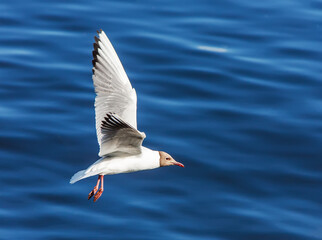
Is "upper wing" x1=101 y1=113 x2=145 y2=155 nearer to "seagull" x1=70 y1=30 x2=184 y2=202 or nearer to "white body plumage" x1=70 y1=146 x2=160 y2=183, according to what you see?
"seagull" x1=70 y1=30 x2=184 y2=202

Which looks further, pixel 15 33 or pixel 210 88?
pixel 15 33

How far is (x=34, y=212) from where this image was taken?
15102mm

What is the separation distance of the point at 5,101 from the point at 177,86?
13.2 ft

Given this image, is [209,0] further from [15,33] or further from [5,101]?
[5,101]

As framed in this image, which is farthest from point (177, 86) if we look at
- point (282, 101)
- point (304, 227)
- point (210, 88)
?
point (304, 227)

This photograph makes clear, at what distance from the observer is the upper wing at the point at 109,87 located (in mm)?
10820

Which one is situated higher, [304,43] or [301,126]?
[304,43]

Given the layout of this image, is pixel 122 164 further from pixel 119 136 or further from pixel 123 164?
pixel 119 136

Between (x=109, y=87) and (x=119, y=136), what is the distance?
1.36 meters

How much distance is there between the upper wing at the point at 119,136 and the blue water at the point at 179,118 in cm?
470

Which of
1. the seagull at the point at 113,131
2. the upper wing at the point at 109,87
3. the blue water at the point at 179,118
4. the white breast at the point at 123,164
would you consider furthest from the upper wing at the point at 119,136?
the blue water at the point at 179,118

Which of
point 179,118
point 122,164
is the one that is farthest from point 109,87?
point 179,118

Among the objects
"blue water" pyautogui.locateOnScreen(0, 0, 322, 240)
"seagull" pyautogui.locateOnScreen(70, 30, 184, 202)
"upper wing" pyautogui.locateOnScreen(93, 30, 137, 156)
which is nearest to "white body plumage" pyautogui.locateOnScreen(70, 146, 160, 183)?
"seagull" pyautogui.locateOnScreen(70, 30, 184, 202)

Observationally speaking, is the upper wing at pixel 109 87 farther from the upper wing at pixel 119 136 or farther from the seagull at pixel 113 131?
the upper wing at pixel 119 136
